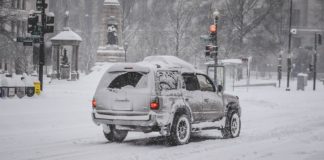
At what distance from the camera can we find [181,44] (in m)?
73.4

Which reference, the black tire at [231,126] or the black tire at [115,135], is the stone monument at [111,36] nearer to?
the black tire at [231,126]

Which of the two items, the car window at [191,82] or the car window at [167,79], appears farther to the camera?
the car window at [191,82]

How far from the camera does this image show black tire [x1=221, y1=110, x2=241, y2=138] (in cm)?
1491

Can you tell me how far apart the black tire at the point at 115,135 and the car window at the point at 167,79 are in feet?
5.77

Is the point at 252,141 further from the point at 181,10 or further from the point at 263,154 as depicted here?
the point at 181,10

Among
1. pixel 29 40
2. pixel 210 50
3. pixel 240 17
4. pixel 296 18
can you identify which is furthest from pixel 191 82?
pixel 296 18

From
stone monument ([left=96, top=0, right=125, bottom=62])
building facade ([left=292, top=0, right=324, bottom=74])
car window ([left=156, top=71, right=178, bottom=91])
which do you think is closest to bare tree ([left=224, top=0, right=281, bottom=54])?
stone monument ([left=96, top=0, right=125, bottom=62])

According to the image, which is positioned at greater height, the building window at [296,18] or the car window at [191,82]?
the building window at [296,18]

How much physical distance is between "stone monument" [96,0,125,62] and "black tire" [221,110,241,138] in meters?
32.9

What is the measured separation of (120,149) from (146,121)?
817 mm

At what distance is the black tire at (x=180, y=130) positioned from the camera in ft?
41.4

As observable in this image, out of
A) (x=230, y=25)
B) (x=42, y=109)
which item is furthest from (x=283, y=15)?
(x=42, y=109)

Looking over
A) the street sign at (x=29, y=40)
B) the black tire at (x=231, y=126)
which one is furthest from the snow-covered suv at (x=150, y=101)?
the street sign at (x=29, y=40)

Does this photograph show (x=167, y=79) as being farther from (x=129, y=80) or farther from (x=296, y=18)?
(x=296, y=18)
